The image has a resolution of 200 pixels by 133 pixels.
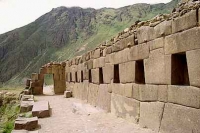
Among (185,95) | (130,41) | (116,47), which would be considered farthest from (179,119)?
(116,47)

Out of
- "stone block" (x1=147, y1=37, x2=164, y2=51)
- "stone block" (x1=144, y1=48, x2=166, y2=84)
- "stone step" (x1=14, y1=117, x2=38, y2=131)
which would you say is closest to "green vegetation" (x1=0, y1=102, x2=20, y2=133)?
"stone step" (x1=14, y1=117, x2=38, y2=131)

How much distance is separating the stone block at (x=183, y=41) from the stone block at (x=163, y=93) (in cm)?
87

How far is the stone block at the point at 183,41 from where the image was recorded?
5.25m

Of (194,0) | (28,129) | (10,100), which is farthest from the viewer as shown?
(10,100)

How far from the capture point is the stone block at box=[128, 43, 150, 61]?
729 cm

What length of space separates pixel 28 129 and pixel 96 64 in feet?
16.9

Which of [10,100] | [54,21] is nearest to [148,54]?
[10,100]

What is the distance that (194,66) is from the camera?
5324mm

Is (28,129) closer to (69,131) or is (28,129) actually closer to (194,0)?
(69,131)

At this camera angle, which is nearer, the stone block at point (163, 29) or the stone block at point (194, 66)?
the stone block at point (194, 66)

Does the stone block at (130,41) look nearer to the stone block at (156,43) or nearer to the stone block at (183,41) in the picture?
the stone block at (156,43)

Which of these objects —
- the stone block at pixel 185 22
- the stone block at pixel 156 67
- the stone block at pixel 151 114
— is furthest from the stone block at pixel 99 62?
the stone block at pixel 185 22

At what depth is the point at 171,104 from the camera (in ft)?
20.1

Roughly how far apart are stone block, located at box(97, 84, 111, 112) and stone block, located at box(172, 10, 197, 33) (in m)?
5.40
